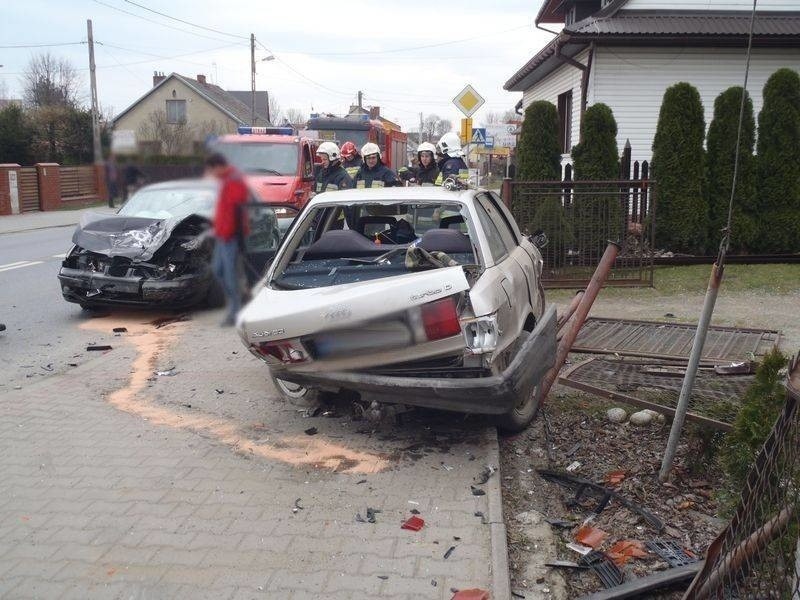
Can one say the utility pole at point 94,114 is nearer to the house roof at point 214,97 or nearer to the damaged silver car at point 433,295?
the house roof at point 214,97

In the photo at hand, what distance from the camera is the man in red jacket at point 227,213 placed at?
2.26 ft

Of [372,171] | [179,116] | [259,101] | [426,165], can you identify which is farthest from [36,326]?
[179,116]

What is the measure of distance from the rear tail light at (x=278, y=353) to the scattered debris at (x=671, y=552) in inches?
87.1

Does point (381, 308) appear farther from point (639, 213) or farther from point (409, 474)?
point (639, 213)

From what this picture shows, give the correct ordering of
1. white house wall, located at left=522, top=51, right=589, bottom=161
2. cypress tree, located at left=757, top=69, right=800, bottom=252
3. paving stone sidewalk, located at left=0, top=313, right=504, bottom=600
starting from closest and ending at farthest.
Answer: paving stone sidewalk, located at left=0, top=313, right=504, bottom=600
cypress tree, located at left=757, top=69, right=800, bottom=252
white house wall, located at left=522, top=51, right=589, bottom=161

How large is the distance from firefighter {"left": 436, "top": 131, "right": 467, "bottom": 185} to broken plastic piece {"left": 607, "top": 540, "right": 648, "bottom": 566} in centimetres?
739

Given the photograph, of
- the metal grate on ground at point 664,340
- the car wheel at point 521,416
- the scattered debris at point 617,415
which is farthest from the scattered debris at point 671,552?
the metal grate on ground at point 664,340

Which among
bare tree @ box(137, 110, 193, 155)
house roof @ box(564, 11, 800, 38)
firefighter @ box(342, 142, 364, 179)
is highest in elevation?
house roof @ box(564, 11, 800, 38)

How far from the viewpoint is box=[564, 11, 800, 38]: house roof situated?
55.2 feet

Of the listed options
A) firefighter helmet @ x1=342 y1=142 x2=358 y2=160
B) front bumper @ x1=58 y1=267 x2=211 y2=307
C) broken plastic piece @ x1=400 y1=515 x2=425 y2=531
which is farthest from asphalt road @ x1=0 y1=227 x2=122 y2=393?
firefighter helmet @ x1=342 y1=142 x2=358 y2=160

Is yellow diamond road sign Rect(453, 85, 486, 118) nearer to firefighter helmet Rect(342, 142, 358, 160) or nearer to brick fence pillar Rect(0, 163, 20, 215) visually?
firefighter helmet Rect(342, 142, 358, 160)

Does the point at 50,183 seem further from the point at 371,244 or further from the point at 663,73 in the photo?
the point at 663,73

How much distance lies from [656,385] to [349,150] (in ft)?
22.4

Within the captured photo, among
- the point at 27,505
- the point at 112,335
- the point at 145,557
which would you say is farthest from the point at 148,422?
the point at 112,335
